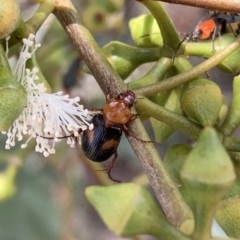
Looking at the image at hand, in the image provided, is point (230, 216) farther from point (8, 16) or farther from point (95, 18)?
point (95, 18)

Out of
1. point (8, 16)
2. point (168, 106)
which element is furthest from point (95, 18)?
point (8, 16)

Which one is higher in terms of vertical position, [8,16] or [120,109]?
[8,16]

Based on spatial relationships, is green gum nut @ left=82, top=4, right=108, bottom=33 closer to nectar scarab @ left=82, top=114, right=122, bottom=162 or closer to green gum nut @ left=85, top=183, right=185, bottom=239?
nectar scarab @ left=82, top=114, right=122, bottom=162

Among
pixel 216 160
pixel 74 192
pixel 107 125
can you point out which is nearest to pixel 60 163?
pixel 74 192

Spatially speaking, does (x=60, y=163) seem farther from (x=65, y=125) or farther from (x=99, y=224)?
(x=65, y=125)

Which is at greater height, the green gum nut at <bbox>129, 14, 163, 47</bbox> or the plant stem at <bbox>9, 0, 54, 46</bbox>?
the plant stem at <bbox>9, 0, 54, 46</bbox>

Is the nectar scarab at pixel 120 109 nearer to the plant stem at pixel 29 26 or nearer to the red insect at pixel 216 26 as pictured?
the plant stem at pixel 29 26

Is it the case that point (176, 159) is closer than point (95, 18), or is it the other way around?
point (176, 159)

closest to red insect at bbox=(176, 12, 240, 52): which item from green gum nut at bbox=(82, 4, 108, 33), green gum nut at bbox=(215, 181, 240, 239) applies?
green gum nut at bbox=(82, 4, 108, 33)
